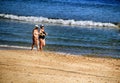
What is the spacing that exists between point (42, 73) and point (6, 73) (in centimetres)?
124

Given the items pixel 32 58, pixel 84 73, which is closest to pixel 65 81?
pixel 84 73

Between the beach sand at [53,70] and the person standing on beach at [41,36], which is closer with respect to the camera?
the beach sand at [53,70]

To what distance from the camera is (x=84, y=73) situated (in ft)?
43.0

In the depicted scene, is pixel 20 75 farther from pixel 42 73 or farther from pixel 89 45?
pixel 89 45

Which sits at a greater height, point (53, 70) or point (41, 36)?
point (41, 36)

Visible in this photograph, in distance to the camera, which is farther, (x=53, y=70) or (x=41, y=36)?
(x=41, y=36)

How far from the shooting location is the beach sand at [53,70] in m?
11.5

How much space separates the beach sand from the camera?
11469 millimetres

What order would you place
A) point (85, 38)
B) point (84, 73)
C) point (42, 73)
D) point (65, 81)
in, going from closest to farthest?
point (65, 81)
point (42, 73)
point (84, 73)
point (85, 38)

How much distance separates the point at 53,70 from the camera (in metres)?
12.9

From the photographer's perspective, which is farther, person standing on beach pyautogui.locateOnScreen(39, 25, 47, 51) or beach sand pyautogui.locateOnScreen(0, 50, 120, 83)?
person standing on beach pyautogui.locateOnScreen(39, 25, 47, 51)

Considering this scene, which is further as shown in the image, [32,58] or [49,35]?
[49,35]

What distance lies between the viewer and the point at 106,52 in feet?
66.4

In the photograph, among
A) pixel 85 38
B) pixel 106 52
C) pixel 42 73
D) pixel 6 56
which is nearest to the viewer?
pixel 42 73
